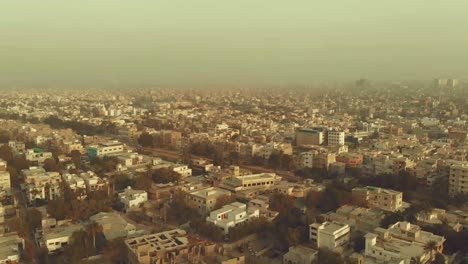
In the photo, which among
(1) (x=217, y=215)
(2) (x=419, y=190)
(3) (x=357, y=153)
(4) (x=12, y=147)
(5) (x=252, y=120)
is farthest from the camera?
(5) (x=252, y=120)

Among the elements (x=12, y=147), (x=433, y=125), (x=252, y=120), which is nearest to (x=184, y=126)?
(x=252, y=120)

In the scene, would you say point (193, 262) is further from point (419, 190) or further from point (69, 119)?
point (69, 119)

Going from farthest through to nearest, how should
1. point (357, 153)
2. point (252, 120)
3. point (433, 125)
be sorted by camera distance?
1. point (252, 120)
2. point (433, 125)
3. point (357, 153)

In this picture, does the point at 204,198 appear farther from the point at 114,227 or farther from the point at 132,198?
the point at 114,227

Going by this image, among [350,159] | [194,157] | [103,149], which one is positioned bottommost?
[194,157]

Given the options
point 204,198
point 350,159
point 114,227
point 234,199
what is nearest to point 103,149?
point 234,199

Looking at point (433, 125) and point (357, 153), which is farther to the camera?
point (433, 125)
